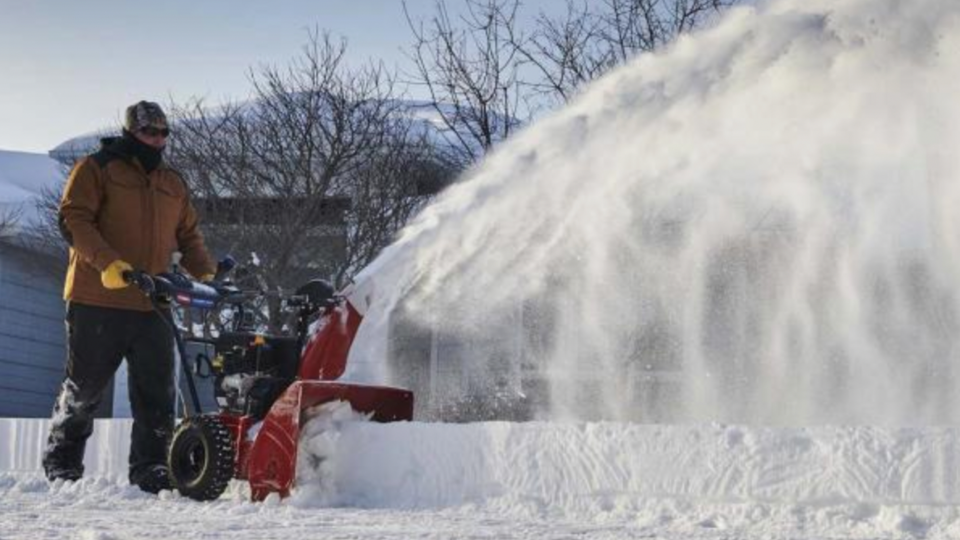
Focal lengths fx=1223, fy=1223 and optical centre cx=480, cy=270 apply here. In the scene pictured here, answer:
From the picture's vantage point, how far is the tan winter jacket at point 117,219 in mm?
5652

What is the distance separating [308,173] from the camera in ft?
44.1

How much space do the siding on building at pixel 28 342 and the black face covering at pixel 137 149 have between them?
1364cm

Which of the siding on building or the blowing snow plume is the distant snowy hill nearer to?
the siding on building

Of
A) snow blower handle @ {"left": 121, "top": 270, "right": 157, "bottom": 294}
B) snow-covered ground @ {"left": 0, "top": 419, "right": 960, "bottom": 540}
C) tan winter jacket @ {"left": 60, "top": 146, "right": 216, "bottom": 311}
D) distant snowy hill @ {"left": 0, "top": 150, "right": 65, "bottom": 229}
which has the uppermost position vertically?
distant snowy hill @ {"left": 0, "top": 150, "right": 65, "bottom": 229}

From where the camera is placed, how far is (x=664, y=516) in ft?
13.4

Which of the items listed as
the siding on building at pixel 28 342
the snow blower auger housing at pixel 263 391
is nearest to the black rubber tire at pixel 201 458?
the snow blower auger housing at pixel 263 391

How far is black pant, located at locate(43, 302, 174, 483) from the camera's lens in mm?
5738

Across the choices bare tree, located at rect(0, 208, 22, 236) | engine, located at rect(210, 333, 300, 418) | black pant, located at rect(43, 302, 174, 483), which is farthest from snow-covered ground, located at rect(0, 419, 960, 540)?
bare tree, located at rect(0, 208, 22, 236)

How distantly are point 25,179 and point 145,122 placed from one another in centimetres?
1637

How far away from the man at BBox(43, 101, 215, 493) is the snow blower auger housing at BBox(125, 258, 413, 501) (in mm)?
365

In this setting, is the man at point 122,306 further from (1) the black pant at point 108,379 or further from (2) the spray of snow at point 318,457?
(2) the spray of snow at point 318,457

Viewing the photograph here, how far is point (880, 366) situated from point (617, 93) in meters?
4.75

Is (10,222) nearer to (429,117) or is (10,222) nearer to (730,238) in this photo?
(429,117)

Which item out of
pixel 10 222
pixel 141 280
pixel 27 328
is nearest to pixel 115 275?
pixel 141 280
